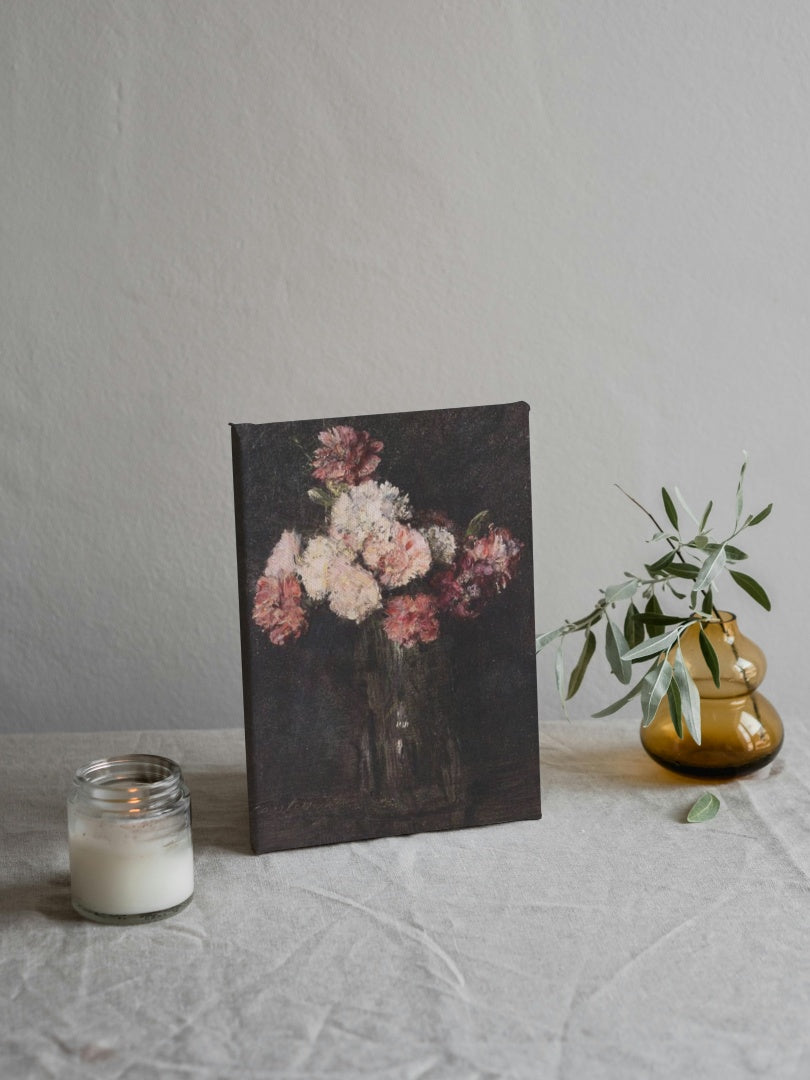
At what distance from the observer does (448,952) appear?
728 mm

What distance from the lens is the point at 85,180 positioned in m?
1.11

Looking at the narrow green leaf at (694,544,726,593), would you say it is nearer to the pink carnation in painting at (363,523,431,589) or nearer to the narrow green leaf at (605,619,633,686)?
the narrow green leaf at (605,619,633,686)

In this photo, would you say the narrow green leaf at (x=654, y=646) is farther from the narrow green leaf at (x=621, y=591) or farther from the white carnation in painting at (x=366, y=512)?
the white carnation in painting at (x=366, y=512)

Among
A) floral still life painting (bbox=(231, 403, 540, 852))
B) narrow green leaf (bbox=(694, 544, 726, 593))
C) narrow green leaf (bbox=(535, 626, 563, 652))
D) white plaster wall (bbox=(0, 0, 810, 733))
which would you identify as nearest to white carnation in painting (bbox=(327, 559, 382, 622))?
floral still life painting (bbox=(231, 403, 540, 852))

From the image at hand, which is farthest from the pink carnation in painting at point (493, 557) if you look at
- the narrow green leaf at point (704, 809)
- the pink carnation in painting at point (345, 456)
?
the narrow green leaf at point (704, 809)

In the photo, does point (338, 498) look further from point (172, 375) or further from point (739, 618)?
point (739, 618)

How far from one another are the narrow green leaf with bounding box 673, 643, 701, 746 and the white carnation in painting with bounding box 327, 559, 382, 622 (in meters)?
0.25

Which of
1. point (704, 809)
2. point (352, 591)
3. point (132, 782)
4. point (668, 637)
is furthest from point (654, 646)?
point (132, 782)

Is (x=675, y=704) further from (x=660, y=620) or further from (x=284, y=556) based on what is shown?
(x=284, y=556)

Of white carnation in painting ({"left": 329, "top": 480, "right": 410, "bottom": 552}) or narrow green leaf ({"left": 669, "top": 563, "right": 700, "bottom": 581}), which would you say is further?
narrow green leaf ({"left": 669, "top": 563, "right": 700, "bottom": 581})

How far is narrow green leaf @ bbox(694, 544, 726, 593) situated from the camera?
0.92 meters

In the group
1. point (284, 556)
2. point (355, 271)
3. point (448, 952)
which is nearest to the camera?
point (448, 952)

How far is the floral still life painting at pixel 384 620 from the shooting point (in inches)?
32.7

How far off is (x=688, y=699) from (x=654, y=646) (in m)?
0.05
